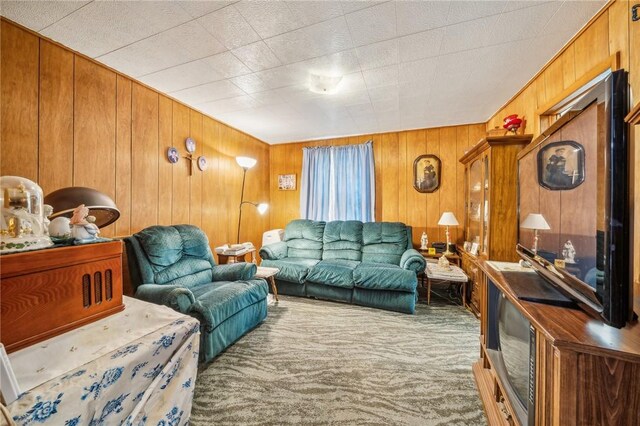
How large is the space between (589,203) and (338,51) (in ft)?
5.93

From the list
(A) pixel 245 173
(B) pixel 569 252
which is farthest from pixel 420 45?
(A) pixel 245 173

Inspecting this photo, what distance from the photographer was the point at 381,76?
7.57ft

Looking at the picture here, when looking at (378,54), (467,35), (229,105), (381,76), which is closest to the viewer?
(467,35)

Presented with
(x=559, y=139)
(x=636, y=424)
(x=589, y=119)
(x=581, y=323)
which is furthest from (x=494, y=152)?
(x=636, y=424)

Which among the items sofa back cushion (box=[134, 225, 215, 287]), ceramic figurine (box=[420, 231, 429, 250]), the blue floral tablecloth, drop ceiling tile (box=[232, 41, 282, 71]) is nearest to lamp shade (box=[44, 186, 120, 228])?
sofa back cushion (box=[134, 225, 215, 287])

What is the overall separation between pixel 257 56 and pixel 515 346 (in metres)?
2.51

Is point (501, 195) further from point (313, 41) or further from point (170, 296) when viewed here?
point (170, 296)

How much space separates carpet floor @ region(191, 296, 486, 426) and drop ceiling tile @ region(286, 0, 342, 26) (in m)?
2.42

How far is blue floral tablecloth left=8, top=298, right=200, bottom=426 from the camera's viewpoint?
66 centimetres

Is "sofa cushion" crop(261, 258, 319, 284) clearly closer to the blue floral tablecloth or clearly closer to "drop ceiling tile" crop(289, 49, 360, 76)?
the blue floral tablecloth

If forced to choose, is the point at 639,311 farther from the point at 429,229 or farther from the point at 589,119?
the point at 429,229

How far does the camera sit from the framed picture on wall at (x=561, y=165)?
0.98 metres

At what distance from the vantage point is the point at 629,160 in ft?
2.50

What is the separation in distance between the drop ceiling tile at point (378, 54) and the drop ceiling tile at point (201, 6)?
3.26 ft
